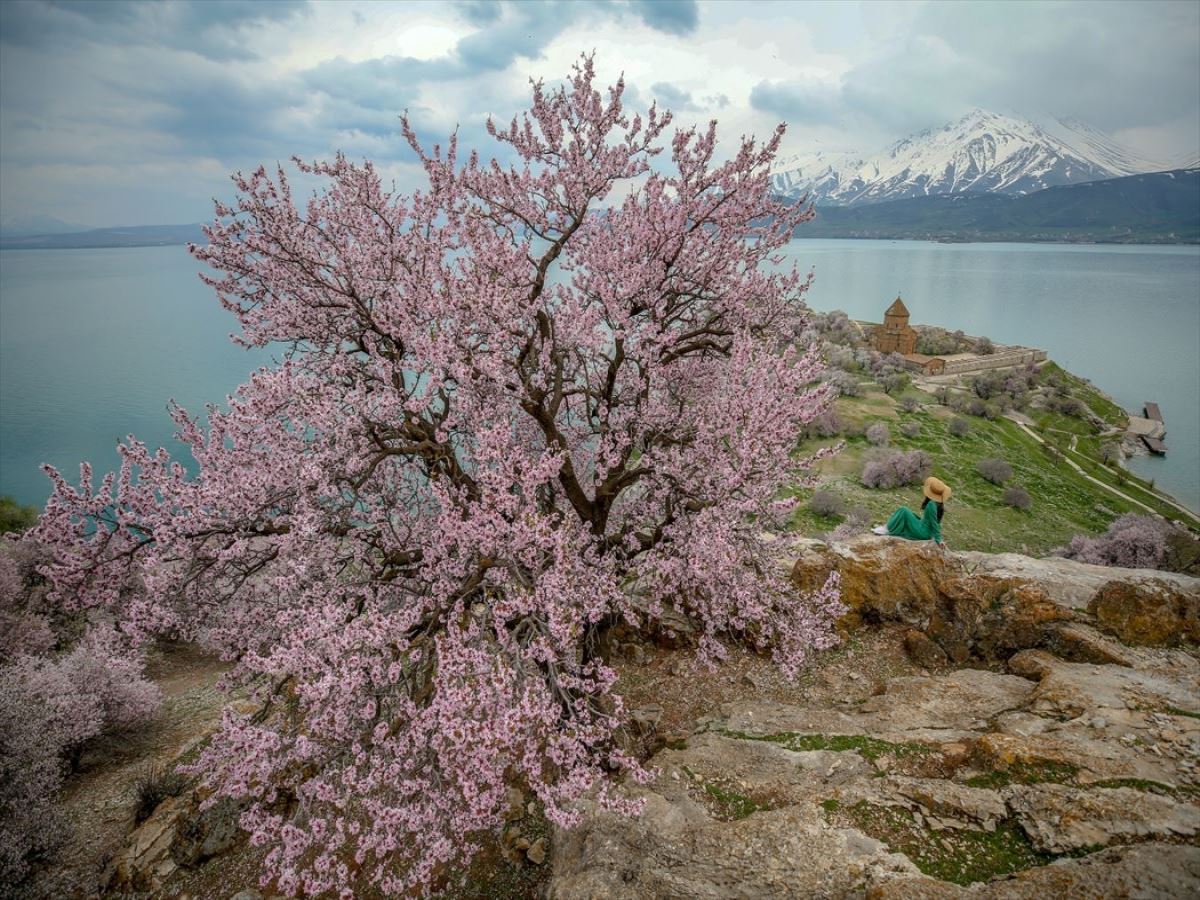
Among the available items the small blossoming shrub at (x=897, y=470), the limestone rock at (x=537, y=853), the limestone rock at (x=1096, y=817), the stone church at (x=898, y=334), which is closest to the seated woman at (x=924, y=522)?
the limestone rock at (x=1096, y=817)

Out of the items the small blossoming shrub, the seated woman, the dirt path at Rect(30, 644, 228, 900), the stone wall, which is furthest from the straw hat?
the stone wall

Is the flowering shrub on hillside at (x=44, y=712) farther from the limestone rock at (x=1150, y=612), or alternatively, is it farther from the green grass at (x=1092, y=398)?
the green grass at (x=1092, y=398)

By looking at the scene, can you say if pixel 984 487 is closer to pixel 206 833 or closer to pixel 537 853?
pixel 537 853

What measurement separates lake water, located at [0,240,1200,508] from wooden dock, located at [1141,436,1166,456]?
129 centimetres

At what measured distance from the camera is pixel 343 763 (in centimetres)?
667

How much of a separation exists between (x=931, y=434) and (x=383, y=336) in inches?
1919

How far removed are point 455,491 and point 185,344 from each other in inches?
2700

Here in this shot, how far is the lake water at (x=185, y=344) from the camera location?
1578 inches

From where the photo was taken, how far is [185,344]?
60.5 m

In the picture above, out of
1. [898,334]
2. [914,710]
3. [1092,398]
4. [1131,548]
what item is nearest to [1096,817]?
[914,710]

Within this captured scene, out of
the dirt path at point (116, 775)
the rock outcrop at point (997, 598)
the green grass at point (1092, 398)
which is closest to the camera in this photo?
the rock outcrop at point (997, 598)

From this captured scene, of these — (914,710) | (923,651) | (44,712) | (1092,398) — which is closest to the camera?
(914,710)

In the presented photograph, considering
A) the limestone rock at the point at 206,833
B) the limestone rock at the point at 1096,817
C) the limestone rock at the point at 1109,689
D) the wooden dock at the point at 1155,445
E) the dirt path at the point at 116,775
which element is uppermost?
the limestone rock at the point at 1096,817

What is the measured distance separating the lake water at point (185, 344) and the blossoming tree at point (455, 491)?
2536mm
